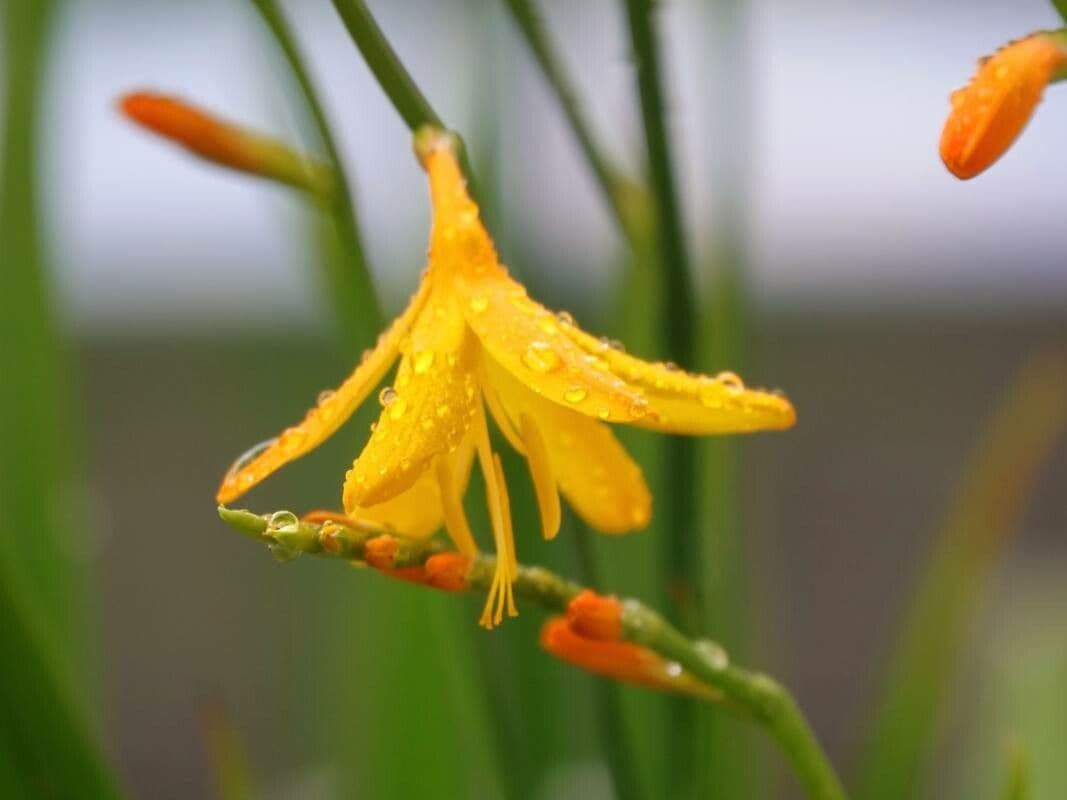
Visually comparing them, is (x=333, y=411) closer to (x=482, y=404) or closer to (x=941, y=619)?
(x=482, y=404)

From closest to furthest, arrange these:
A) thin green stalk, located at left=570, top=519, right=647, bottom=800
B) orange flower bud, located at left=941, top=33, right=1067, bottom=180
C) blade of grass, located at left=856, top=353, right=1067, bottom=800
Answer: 1. orange flower bud, located at left=941, top=33, right=1067, bottom=180
2. thin green stalk, located at left=570, top=519, right=647, bottom=800
3. blade of grass, located at left=856, top=353, right=1067, bottom=800

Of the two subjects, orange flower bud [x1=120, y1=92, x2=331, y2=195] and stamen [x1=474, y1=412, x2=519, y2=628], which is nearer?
Answer: stamen [x1=474, y1=412, x2=519, y2=628]

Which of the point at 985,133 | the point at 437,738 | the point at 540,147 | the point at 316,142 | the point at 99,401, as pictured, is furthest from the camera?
the point at 99,401

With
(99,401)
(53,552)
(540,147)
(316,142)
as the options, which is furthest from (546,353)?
(99,401)

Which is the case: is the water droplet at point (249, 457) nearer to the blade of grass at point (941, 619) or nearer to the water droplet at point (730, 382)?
the water droplet at point (730, 382)

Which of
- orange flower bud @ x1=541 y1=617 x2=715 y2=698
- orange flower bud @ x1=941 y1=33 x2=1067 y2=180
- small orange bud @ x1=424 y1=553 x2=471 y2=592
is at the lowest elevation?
orange flower bud @ x1=541 y1=617 x2=715 y2=698

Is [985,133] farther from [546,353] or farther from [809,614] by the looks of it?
[809,614]

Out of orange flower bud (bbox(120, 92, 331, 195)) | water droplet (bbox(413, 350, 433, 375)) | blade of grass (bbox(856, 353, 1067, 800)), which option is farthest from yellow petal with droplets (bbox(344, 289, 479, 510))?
blade of grass (bbox(856, 353, 1067, 800))

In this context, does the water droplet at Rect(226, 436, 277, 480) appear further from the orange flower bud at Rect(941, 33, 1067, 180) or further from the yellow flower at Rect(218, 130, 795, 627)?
the orange flower bud at Rect(941, 33, 1067, 180)

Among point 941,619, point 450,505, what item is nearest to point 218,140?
point 450,505
